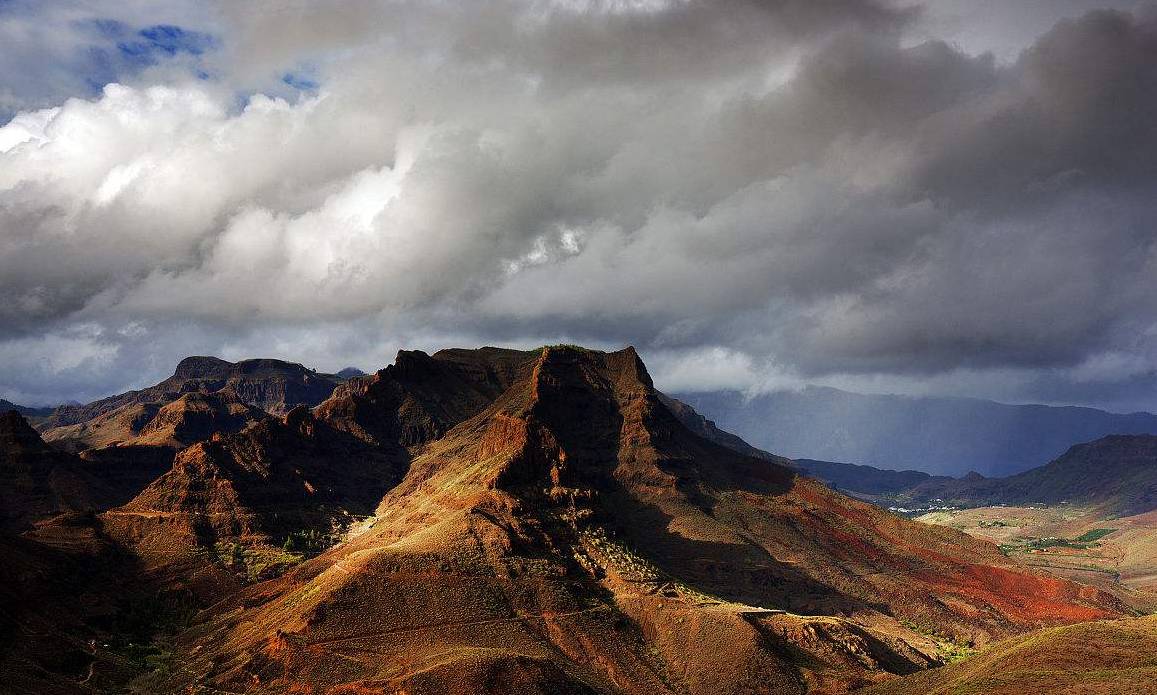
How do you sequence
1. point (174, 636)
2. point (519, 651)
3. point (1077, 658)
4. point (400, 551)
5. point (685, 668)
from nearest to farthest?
point (1077, 658) → point (519, 651) → point (685, 668) → point (400, 551) → point (174, 636)

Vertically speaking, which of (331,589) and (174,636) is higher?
(331,589)

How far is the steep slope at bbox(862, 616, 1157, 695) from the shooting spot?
11238 centimetres

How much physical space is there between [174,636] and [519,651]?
267 feet

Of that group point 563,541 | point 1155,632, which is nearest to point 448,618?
point 563,541

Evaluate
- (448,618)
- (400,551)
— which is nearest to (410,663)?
(448,618)

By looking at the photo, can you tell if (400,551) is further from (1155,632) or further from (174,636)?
(1155,632)

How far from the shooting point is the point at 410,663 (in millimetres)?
139500

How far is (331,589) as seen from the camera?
6240 inches

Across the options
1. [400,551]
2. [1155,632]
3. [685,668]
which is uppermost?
[400,551]

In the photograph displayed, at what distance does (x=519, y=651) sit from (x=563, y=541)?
147 ft

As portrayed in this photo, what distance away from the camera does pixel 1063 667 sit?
395 ft

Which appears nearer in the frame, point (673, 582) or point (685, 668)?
point (685, 668)

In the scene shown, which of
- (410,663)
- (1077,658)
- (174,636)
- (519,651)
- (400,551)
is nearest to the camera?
(1077,658)

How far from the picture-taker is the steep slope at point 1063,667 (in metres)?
112
